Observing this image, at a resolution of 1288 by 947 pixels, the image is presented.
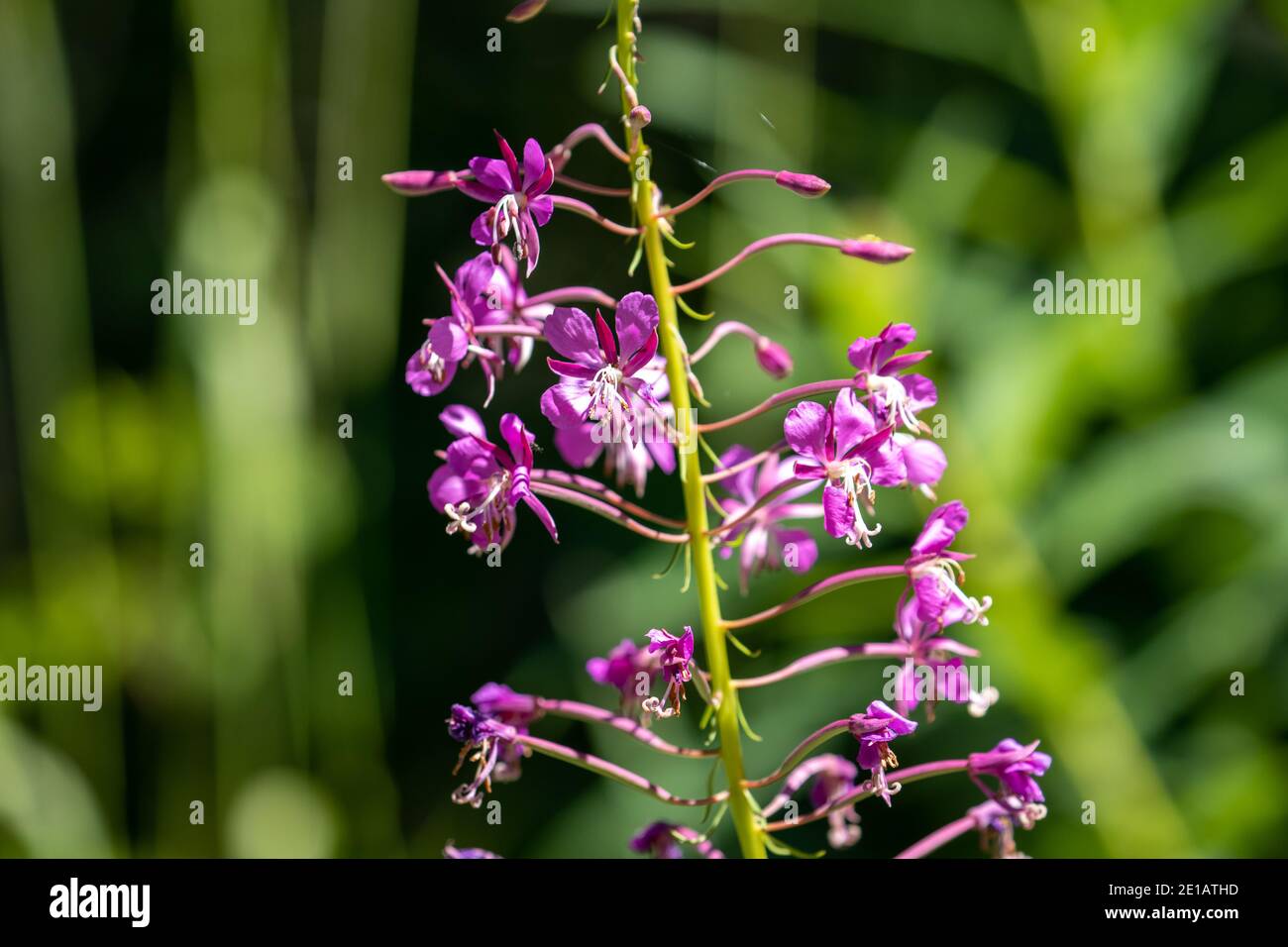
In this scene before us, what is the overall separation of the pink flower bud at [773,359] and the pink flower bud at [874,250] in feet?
0.58

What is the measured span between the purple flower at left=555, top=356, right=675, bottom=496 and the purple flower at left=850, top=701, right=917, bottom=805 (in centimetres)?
37

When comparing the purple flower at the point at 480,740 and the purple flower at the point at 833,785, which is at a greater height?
the purple flower at the point at 480,740

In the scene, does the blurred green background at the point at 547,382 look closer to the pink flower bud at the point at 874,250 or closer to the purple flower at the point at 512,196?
the pink flower bud at the point at 874,250

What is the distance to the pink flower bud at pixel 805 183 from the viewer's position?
51.1 inches

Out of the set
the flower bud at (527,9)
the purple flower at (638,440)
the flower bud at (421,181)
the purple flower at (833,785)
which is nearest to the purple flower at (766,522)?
the purple flower at (638,440)

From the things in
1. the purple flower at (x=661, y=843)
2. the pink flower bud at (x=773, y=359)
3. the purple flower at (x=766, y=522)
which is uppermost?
the pink flower bud at (x=773, y=359)

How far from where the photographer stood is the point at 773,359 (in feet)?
4.86

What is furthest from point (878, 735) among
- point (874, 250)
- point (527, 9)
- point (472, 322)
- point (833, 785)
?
point (527, 9)

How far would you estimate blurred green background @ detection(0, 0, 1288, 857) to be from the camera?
2.28 m

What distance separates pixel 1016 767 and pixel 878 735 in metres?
0.23

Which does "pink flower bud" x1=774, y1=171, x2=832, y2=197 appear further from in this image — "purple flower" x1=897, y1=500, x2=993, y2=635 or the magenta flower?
the magenta flower

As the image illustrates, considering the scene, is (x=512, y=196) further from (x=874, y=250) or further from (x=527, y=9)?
(x=874, y=250)

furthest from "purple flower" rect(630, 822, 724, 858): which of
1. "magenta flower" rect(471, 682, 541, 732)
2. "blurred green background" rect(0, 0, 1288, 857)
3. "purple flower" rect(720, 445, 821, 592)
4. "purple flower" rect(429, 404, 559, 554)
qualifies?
"blurred green background" rect(0, 0, 1288, 857)
